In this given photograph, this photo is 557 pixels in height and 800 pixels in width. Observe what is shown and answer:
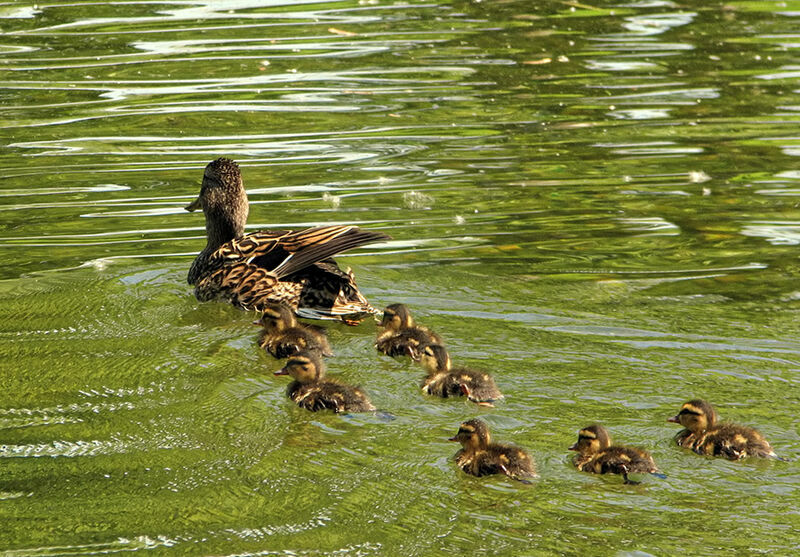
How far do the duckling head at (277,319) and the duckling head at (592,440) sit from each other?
2.14m

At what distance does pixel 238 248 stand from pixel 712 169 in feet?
14.3

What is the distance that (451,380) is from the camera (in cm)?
605

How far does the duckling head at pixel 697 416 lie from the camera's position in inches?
215

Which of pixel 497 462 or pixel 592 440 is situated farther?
pixel 592 440

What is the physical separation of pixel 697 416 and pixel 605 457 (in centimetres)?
58

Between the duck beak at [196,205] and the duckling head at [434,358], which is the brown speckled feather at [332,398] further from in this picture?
the duck beak at [196,205]

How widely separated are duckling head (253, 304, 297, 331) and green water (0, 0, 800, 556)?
17cm

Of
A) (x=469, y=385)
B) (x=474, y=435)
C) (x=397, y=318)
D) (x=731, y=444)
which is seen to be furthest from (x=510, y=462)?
(x=397, y=318)

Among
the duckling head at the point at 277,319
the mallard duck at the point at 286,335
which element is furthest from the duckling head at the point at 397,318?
the duckling head at the point at 277,319

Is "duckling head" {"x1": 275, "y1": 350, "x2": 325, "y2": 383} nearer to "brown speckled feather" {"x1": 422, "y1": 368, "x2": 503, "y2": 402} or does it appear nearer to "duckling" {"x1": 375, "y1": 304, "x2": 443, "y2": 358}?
"duckling" {"x1": 375, "y1": 304, "x2": 443, "y2": 358}

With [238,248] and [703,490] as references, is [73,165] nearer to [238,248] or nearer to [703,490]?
[238,248]

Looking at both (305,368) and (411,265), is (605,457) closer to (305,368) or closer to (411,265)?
(305,368)

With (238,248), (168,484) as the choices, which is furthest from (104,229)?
(168,484)

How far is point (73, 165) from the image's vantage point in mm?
11211
